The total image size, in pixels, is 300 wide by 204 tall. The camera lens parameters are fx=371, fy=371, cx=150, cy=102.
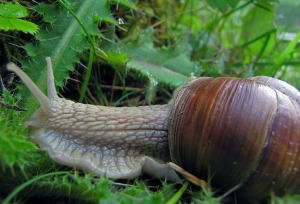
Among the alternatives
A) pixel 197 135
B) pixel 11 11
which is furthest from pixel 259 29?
pixel 11 11

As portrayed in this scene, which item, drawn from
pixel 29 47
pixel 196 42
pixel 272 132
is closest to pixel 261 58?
pixel 196 42

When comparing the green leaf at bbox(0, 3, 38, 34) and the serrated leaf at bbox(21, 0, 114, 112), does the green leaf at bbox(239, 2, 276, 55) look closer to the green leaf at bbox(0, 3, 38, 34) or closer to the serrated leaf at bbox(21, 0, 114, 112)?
the serrated leaf at bbox(21, 0, 114, 112)

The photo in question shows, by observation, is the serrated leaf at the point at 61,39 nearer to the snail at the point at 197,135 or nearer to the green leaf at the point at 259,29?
the snail at the point at 197,135

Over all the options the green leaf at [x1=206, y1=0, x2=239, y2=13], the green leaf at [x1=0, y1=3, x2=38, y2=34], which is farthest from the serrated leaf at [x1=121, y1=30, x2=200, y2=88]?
the green leaf at [x1=0, y1=3, x2=38, y2=34]

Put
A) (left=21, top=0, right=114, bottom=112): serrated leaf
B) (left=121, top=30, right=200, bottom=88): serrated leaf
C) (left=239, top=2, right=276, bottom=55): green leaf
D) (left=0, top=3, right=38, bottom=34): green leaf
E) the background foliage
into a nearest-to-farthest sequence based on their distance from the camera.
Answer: the background foliage
(left=0, top=3, right=38, bottom=34): green leaf
(left=21, top=0, right=114, bottom=112): serrated leaf
(left=121, top=30, right=200, bottom=88): serrated leaf
(left=239, top=2, right=276, bottom=55): green leaf

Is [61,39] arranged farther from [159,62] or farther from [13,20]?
[159,62]

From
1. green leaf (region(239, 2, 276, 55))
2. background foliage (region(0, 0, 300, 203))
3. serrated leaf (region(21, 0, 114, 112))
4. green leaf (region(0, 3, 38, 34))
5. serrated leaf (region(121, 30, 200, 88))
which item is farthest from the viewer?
green leaf (region(239, 2, 276, 55))

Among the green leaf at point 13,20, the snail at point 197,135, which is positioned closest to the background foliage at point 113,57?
the green leaf at point 13,20
